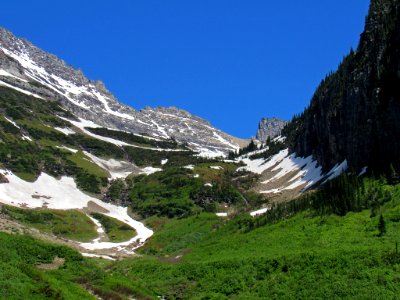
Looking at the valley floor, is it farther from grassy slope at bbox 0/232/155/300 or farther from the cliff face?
the cliff face

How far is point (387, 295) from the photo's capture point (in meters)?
31.6

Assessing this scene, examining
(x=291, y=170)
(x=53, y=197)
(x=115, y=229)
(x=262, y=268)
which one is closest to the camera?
(x=262, y=268)

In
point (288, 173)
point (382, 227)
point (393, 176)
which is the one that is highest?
point (288, 173)

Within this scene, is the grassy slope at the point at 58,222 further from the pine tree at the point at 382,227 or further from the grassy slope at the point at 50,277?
the pine tree at the point at 382,227

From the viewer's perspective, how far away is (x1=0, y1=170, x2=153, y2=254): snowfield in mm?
121812

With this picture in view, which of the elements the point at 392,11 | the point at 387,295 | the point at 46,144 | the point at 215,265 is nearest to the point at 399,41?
the point at 392,11

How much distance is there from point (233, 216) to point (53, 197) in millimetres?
64875

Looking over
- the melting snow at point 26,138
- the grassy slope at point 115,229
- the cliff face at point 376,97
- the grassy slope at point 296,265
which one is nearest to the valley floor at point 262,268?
the grassy slope at point 296,265

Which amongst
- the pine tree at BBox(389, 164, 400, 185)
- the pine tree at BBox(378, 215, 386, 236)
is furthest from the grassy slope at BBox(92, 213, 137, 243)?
the pine tree at BBox(378, 215, 386, 236)

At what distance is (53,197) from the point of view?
444 ft

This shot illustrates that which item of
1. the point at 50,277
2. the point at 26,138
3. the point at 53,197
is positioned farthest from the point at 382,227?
the point at 26,138

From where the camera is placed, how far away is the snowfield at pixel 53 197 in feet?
400

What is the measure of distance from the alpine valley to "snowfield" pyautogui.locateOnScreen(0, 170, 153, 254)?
51 centimetres

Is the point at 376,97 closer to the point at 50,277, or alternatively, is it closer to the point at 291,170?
the point at 50,277
